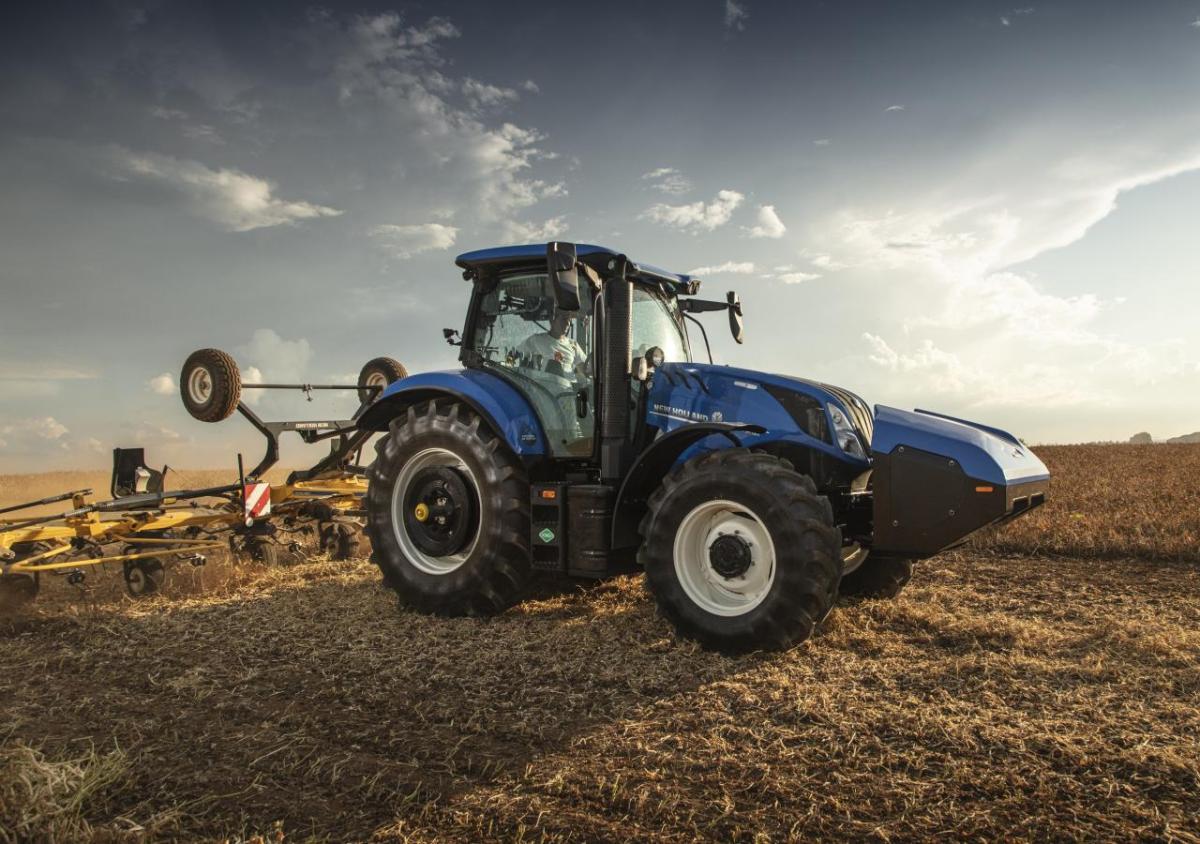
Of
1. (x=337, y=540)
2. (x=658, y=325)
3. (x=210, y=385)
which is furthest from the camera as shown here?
(x=337, y=540)

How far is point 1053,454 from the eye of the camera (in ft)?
61.3

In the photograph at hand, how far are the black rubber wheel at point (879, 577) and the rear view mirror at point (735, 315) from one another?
227cm

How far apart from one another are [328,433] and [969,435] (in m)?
7.10

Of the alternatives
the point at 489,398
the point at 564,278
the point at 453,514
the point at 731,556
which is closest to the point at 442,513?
the point at 453,514

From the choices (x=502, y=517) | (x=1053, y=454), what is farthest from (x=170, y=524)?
(x=1053, y=454)

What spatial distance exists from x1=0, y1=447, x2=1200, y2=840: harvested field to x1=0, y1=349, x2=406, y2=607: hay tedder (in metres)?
0.91

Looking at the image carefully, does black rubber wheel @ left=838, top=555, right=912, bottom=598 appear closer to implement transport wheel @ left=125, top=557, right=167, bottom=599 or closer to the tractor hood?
the tractor hood

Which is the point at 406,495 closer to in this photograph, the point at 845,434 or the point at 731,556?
the point at 731,556

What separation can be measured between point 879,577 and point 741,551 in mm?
1937

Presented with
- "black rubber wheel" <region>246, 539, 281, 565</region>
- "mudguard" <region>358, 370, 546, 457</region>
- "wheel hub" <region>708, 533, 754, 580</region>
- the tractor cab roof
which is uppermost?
the tractor cab roof

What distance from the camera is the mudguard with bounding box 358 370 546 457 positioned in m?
6.39

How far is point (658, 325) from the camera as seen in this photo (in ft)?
22.7

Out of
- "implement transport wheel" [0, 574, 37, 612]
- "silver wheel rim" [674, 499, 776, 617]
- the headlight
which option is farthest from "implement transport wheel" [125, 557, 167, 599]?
the headlight

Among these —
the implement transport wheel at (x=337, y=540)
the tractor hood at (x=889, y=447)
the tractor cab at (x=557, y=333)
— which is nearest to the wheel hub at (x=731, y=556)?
the tractor hood at (x=889, y=447)
